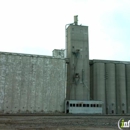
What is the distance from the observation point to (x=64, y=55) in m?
81.7

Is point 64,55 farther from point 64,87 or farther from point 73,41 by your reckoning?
point 64,87

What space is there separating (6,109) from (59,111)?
46.0 ft

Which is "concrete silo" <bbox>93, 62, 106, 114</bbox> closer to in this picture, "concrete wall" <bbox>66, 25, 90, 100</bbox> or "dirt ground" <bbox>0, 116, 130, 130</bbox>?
"concrete wall" <bbox>66, 25, 90, 100</bbox>

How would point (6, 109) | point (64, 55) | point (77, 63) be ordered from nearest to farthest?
1. point (6, 109)
2. point (77, 63)
3. point (64, 55)

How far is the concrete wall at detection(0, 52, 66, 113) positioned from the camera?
6344 cm

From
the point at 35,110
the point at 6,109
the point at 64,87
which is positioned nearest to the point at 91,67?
the point at 64,87

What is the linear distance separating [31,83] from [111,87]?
2428 centimetres

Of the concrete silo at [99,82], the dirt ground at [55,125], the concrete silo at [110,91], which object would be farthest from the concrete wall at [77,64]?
the dirt ground at [55,125]

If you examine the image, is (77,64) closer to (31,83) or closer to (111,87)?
(111,87)

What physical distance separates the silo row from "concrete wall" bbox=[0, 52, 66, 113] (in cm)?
1068

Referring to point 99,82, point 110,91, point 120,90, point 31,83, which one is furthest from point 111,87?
point 31,83

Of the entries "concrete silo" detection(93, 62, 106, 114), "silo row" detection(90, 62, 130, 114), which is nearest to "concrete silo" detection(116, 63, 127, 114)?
"silo row" detection(90, 62, 130, 114)

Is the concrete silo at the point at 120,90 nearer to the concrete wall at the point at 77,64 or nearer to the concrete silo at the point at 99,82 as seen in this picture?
the concrete silo at the point at 99,82

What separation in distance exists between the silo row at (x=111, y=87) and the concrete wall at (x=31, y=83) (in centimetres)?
1068
